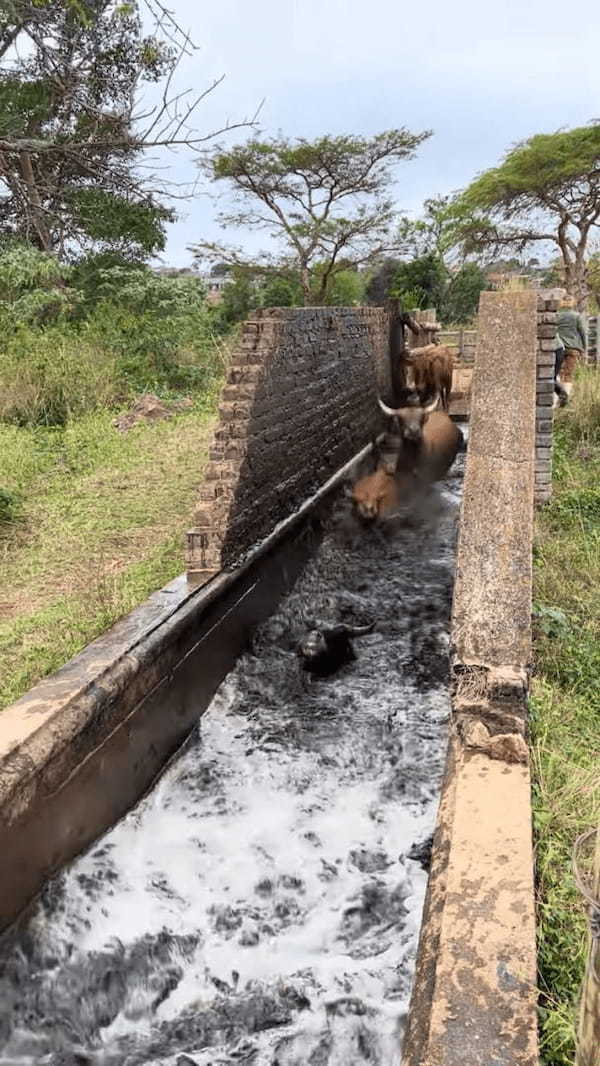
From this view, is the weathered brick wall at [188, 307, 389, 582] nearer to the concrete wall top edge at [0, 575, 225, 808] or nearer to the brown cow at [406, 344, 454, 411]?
the concrete wall top edge at [0, 575, 225, 808]

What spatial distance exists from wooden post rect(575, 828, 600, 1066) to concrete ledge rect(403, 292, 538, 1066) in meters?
0.31

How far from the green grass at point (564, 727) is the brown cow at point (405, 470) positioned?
169cm

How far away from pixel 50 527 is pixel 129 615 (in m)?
2.21

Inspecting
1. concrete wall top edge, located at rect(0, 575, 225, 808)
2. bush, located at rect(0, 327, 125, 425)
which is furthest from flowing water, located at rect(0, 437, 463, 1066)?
bush, located at rect(0, 327, 125, 425)

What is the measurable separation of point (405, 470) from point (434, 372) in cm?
223

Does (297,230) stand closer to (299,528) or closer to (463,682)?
(299,528)

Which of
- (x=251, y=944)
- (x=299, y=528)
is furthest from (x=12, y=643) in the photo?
(x=299, y=528)

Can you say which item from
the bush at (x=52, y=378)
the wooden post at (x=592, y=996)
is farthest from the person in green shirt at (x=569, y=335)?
the wooden post at (x=592, y=996)

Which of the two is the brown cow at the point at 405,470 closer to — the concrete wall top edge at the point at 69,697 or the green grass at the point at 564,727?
the green grass at the point at 564,727

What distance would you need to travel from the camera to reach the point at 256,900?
10.0 feet

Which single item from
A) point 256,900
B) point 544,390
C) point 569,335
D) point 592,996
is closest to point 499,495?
point 256,900

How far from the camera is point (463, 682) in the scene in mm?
2906

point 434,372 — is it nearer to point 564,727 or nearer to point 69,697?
point 564,727

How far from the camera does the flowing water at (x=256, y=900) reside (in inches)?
98.4
